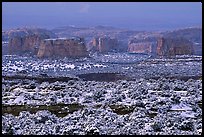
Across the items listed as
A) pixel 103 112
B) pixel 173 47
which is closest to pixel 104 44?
pixel 173 47

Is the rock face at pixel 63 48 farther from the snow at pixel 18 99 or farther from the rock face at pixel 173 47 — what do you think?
the snow at pixel 18 99

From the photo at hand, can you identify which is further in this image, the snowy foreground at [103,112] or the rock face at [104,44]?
the rock face at [104,44]

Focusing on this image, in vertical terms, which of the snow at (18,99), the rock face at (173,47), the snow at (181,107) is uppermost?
the snow at (181,107)

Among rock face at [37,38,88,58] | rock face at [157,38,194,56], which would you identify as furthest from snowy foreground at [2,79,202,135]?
rock face at [157,38,194,56]

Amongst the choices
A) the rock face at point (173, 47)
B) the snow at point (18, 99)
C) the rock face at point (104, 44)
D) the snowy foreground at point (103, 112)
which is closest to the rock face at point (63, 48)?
the rock face at point (173, 47)

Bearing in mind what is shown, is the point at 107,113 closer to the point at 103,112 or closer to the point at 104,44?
the point at 103,112
